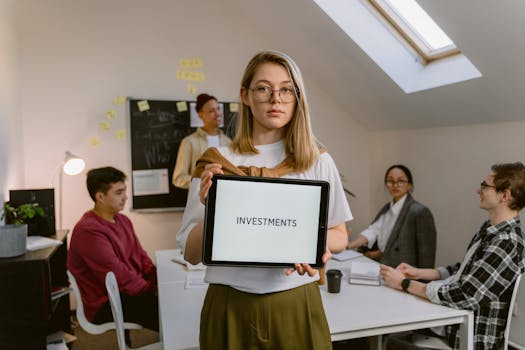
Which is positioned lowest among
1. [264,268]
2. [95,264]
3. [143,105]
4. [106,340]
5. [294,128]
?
[106,340]

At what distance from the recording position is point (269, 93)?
3.47 feet

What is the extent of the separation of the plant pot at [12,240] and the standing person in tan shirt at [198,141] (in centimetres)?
159

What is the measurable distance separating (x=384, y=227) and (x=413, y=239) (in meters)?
0.33

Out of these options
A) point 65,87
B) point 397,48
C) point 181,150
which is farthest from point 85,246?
point 397,48

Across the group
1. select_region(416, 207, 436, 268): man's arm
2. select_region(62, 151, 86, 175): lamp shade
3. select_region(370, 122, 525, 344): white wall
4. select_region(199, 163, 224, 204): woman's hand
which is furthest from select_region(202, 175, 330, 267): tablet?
select_region(62, 151, 86, 175): lamp shade

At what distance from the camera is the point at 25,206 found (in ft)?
7.45

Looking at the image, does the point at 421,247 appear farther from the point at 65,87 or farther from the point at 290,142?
the point at 65,87

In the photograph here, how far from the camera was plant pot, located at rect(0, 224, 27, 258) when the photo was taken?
1.88 m

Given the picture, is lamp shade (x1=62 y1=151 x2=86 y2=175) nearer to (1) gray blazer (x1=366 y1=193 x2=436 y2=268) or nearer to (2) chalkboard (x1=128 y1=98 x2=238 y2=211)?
(2) chalkboard (x1=128 y1=98 x2=238 y2=211)

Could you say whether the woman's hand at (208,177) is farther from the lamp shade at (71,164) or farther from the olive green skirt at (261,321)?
the lamp shade at (71,164)

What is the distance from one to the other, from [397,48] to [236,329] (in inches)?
107

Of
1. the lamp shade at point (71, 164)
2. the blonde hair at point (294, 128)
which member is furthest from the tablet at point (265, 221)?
the lamp shade at point (71, 164)

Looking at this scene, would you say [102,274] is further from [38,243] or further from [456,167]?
[456,167]

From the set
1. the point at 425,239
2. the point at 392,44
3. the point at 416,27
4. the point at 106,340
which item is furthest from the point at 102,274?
the point at 416,27
